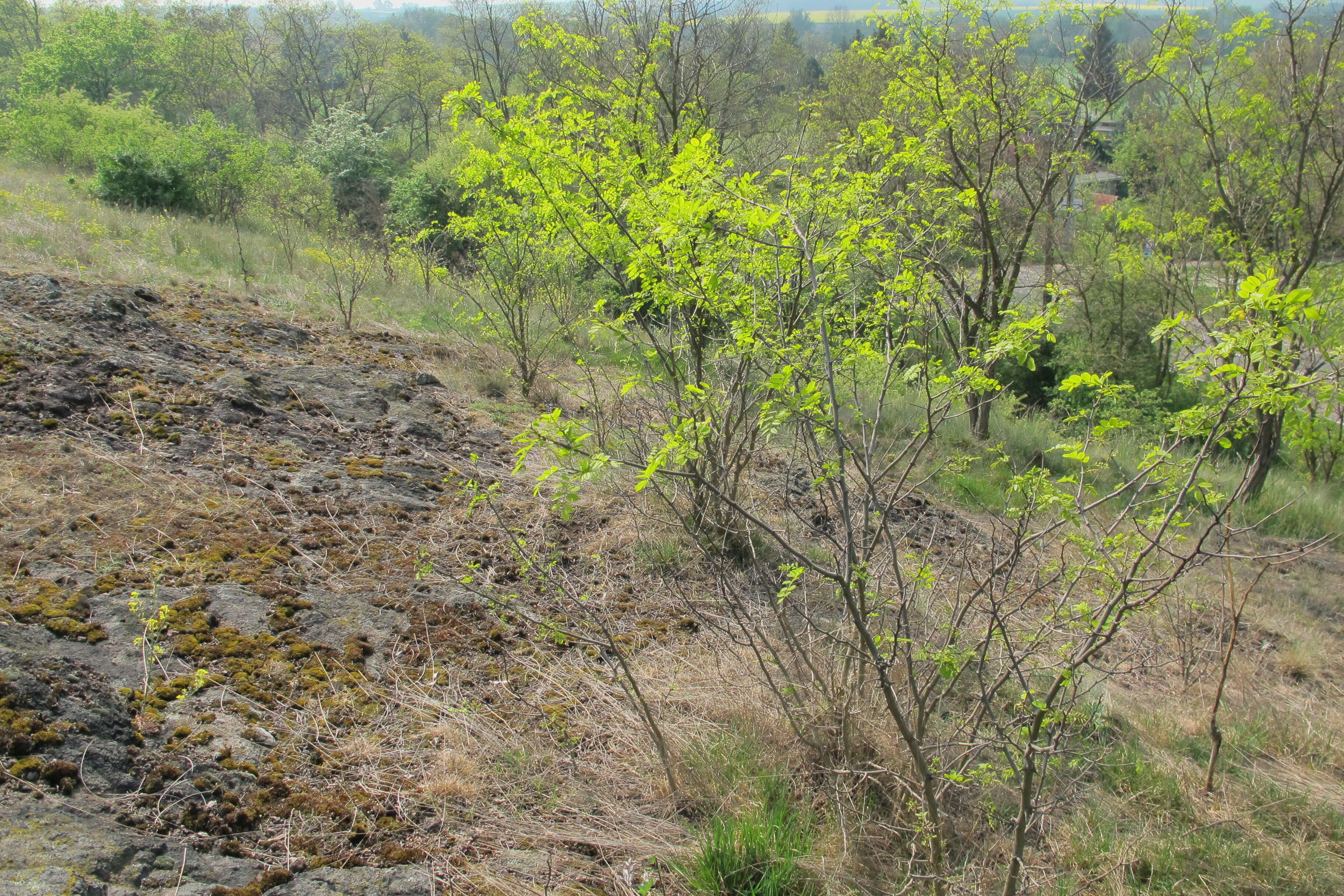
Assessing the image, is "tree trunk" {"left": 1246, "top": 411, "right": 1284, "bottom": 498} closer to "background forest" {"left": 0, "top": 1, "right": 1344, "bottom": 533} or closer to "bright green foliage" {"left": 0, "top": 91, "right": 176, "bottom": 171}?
"background forest" {"left": 0, "top": 1, "right": 1344, "bottom": 533}

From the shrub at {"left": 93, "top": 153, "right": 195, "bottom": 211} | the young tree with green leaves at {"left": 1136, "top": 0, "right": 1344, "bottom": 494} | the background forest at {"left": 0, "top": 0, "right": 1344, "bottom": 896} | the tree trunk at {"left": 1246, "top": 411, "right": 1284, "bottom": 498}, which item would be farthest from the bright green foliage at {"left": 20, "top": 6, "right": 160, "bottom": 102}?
the tree trunk at {"left": 1246, "top": 411, "right": 1284, "bottom": 498}

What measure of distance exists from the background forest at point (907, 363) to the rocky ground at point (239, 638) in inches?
18.3

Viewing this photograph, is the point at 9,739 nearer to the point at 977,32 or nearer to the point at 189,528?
the point at 189,528

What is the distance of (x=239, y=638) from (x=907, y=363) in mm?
7968

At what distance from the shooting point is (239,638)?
308cm

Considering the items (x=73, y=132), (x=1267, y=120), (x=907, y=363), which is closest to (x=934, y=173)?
(x=907, y=363)

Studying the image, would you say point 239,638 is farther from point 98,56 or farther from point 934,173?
point 98,56

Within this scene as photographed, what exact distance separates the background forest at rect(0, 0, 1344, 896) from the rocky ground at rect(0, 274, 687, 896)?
464mm

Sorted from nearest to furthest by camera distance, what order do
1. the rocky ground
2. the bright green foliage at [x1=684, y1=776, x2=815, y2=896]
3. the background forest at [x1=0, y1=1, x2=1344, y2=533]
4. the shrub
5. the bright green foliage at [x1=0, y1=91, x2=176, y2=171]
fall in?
the rocky ground < the bright green foliage at [x1=684, y1=776, x2=815, y2=896] < the background forest at [x1=0, y1=1, x2=1344, y2=533] < the shrub < the bright green foliage at [x1=0, y1=91, x2=176, y2=171]

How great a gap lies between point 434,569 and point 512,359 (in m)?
4.92

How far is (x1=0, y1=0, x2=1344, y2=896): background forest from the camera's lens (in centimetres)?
249

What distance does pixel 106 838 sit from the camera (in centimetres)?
203

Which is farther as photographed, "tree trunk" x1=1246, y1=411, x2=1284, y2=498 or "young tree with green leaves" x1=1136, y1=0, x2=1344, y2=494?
"tree trunk" x1=1246, y1=411, x2=1284, y2=498

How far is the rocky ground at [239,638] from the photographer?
219 cm
